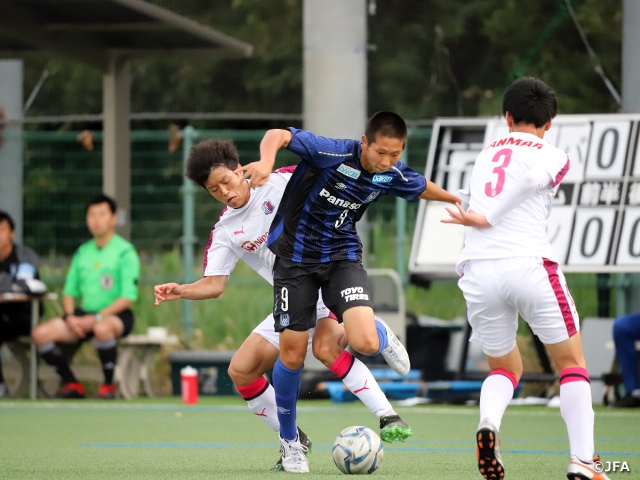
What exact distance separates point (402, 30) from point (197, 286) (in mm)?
9035

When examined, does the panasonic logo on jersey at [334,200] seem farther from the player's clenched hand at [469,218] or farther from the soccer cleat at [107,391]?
the soccer cleat at [107,391]

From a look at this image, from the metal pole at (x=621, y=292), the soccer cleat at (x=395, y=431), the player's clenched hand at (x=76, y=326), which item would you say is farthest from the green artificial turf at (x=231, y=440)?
the metal pole at (x=621, y=292)

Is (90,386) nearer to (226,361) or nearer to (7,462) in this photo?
(226,361)

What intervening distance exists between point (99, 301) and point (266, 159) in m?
6.63

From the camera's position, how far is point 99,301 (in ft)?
36.8

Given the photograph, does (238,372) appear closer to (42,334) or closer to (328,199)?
(328,199)

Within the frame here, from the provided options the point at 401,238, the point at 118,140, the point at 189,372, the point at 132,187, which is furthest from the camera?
the point at 132,187

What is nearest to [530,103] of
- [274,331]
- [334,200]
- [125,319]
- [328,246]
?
[334,200]

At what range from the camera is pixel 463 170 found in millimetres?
10961

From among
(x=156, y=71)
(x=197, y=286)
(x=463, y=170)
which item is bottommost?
(x=197, y=286)

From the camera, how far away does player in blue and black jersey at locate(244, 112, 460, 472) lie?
563 centimetres

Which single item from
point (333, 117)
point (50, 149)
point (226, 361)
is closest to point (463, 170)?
point (333, 117)

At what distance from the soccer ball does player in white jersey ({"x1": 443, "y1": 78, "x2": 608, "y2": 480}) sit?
2.41 feet

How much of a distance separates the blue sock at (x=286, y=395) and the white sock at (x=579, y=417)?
1.43m
